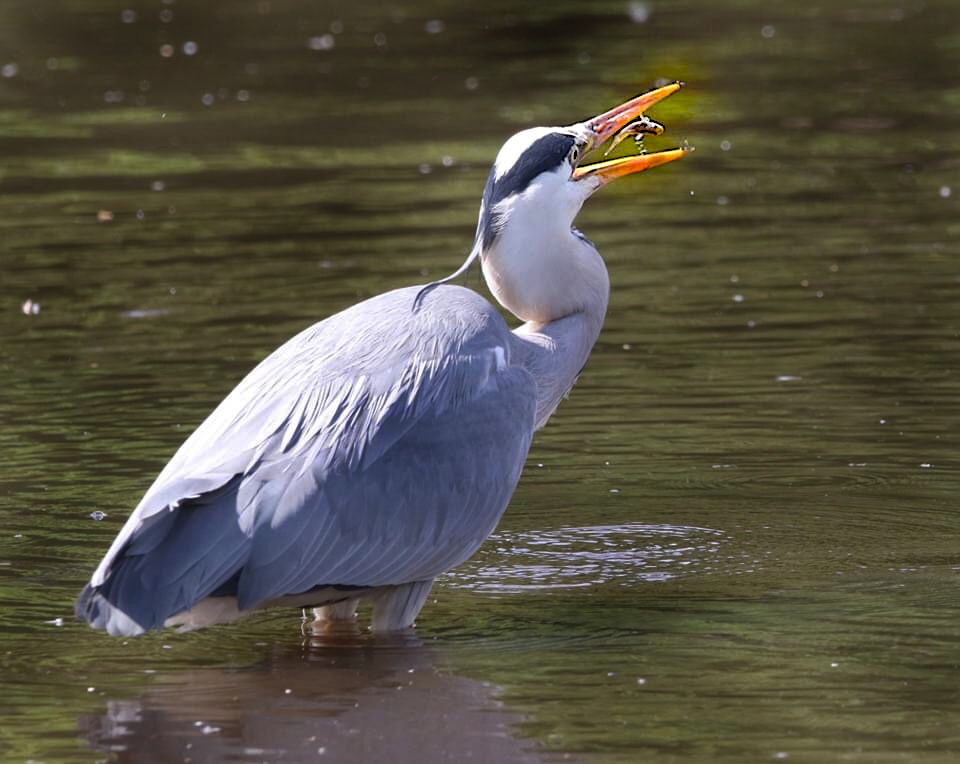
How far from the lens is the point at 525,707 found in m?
6.07

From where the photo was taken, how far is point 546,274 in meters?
7.62

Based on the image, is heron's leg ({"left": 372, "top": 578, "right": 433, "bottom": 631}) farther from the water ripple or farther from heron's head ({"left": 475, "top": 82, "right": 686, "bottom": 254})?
heron's head ({"left": 475, "top": 82, "right": 686, "bottom": 254})

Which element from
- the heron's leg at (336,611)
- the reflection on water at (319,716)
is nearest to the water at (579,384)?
the reflection on water at (319,716)

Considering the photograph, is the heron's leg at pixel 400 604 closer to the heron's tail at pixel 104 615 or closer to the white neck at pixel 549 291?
the white neck at pixel 549 291

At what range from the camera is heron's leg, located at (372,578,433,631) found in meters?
7.05

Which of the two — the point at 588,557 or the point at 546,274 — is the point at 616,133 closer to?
the point at 546,274

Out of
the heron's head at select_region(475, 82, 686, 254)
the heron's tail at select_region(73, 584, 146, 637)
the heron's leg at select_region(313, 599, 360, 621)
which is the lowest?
the heron's leg at select_region(313, 599, 360, 621)

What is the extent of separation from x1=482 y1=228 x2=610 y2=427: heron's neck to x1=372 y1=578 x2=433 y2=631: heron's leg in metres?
0.98

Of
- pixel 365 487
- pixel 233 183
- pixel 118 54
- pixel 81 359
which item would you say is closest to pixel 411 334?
pixel 365 487

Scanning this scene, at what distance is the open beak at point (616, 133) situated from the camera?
7.70 metres

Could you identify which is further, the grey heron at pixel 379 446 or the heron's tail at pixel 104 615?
the grey heron at pixel 379 446

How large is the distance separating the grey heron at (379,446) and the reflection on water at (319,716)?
241mm

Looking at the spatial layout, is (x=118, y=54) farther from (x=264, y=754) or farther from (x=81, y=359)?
(x=264, y=754)

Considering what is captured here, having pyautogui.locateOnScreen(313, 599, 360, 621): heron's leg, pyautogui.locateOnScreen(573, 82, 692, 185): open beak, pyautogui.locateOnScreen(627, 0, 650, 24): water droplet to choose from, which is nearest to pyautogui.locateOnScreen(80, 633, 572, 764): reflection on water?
pyautogui.locateOnScreen(313, 599, 360, 621): heron's leg
